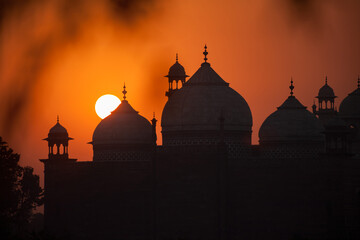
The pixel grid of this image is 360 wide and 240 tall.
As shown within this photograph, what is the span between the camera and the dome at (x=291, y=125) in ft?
215

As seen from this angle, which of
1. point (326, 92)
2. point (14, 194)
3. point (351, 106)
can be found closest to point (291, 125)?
point (351, 106)

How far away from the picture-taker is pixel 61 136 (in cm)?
6731

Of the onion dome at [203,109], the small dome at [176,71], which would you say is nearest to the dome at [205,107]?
the onion dome at [203,109]

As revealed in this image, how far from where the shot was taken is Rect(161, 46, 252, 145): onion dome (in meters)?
65.1

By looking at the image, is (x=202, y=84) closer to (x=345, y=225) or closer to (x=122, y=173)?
(x=122, y=173)

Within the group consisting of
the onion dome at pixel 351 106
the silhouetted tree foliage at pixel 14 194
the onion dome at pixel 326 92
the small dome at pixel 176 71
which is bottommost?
the silhouetted tree foliage at pixel 14 194

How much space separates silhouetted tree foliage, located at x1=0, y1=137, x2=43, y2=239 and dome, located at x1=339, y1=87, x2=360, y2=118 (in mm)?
20284

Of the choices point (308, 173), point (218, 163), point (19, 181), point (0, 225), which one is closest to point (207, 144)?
point (218, 163)

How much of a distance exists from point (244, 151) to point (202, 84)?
4.18m

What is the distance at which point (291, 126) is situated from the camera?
65.6 metres

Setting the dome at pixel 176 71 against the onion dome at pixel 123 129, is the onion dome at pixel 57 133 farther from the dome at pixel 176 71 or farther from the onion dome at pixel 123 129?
the dome at pixel 176 71

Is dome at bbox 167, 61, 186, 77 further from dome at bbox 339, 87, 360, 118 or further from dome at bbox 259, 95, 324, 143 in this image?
dome at bbox 339, 87, 360, 118

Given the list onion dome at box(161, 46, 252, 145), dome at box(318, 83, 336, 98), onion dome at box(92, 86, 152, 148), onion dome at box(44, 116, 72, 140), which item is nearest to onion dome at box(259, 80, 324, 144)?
onion dome at box(161, 46, 252, 145)

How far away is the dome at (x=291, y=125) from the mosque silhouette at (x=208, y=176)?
0.05 metres
